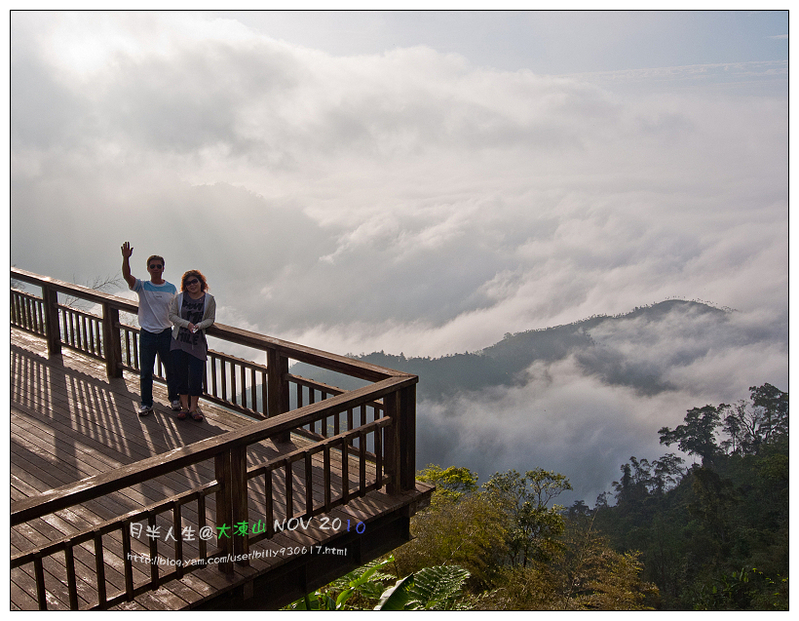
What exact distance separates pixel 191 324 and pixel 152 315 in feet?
1.86

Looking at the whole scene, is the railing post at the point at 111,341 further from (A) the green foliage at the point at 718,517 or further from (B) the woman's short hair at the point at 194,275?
(A) the green foliage at the point at 718,517

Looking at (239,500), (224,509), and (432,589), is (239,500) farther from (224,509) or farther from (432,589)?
(432,589)

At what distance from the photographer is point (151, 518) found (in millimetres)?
3031

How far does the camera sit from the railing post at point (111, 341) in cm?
634

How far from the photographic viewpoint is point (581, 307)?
9162 centimetres

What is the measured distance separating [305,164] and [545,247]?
141 feet

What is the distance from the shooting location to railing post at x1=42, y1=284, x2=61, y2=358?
731 centimetres

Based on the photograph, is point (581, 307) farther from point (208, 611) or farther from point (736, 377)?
point (208, 611)

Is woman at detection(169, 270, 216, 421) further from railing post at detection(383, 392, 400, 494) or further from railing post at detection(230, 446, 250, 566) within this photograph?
railing post at detection(230, 446, 250, 566)

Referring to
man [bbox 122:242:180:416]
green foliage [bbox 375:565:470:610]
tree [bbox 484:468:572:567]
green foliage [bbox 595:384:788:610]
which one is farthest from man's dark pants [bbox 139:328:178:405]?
green foliage [bbox 595:384:788:610]

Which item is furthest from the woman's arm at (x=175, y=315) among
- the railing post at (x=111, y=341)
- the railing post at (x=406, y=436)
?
the railing post at (x=406, y=436)

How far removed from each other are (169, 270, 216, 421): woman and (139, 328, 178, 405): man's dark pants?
0.25 m

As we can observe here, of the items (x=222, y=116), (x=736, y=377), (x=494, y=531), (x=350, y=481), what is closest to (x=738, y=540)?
(x=494, y=531)

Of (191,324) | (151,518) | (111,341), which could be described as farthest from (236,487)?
(111,341)
